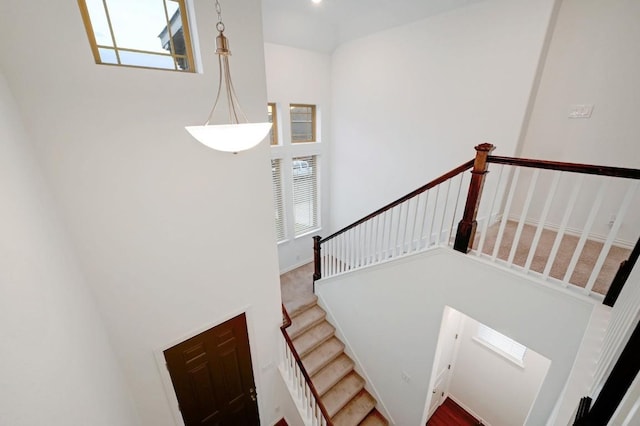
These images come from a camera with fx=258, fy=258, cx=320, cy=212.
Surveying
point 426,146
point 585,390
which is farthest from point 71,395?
point 426,146

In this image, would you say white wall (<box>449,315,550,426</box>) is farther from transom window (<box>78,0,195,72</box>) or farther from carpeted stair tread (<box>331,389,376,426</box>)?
transom window (<box>78,0,195,72</box>)

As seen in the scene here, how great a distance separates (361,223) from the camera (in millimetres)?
3467

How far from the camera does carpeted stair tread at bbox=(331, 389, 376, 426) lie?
142 inches

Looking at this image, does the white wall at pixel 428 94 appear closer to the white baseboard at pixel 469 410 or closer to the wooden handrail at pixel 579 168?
the wooden handrail at pixel 579 168

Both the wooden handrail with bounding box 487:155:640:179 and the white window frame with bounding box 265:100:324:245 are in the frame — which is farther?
the white window frame with bounding box 265:100:324:245

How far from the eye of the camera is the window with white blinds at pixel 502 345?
3637 millimetres

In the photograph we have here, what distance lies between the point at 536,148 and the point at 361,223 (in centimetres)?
227

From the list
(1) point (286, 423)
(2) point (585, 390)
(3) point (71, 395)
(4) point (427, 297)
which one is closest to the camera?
(3) point (71, 395)

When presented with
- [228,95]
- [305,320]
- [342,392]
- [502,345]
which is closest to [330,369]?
[342,392]

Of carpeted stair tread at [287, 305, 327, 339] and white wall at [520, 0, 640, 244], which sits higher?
white wall at [520, 0, 640, 244]

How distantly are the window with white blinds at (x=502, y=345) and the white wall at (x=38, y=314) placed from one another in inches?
166

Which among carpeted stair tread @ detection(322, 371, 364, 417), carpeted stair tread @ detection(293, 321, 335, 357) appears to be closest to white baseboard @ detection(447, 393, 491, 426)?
carpeted stair tread @ detection(322, 371, 364, 417)

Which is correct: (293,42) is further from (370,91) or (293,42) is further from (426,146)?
(426,146)

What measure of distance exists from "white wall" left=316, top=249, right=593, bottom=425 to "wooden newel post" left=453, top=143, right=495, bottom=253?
150 millimetres
